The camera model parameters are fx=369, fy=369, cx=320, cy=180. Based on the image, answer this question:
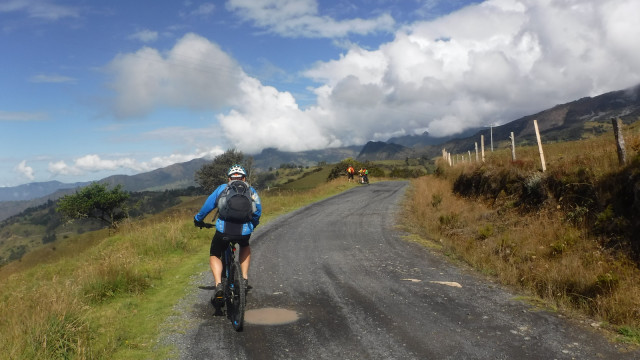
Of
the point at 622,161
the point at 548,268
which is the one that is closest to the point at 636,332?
the point at 548,268

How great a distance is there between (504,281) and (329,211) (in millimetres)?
12119

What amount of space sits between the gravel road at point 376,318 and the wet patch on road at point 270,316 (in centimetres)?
2

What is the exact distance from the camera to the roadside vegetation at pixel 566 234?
5.82 meters

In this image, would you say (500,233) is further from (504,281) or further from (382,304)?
(382,304)

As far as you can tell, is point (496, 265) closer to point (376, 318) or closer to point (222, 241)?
point (376, 318)

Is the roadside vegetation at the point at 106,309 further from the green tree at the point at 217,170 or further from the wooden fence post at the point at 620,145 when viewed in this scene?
the green tree at the point at 217,170

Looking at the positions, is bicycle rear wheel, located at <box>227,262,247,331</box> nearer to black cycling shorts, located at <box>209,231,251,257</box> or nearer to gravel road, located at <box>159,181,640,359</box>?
gravel road, located at <box>159,181,640,359</box>

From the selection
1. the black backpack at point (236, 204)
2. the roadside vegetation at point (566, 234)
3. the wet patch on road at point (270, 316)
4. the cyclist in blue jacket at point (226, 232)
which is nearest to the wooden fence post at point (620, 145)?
the roadside vegetation at point (566, 234)

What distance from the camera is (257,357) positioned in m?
4.46

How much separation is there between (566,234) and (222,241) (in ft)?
24.5

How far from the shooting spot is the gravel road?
14.9ft

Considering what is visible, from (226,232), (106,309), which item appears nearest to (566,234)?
(226,232)

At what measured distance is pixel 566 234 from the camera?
8258mm

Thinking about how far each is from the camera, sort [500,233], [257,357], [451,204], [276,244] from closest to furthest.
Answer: [257,357] → [500,233] → [276,244] → [451,204]
